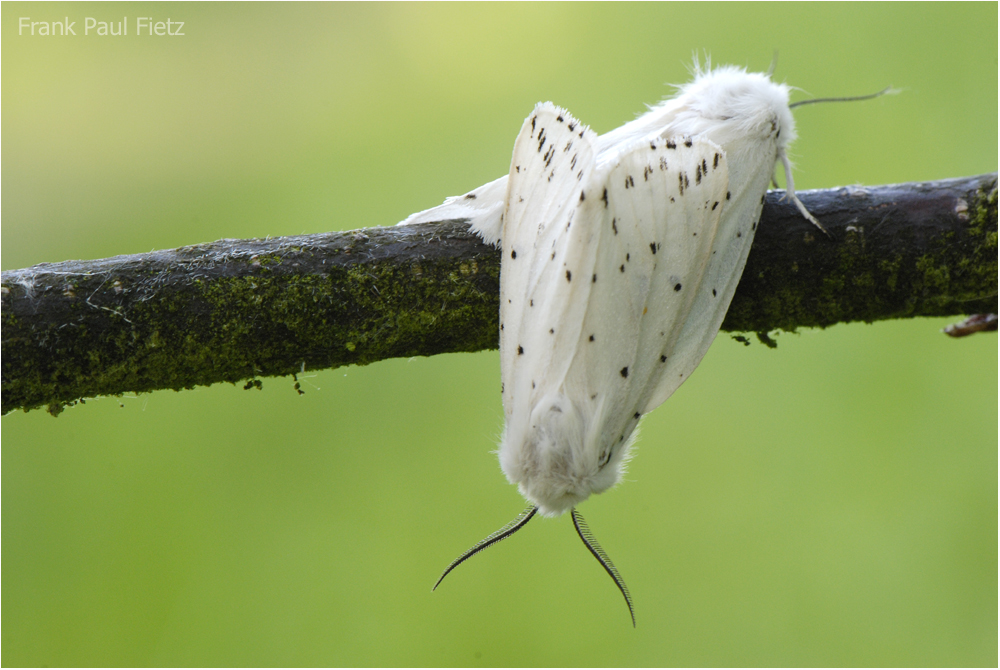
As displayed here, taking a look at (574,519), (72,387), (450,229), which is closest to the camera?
(72,387)

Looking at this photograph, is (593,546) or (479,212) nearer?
(479,212)

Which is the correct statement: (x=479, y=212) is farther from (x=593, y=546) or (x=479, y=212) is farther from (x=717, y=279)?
(x=593, y=546)

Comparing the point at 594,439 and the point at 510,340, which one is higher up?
the point at 510,340

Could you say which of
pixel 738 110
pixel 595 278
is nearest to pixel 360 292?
pixel 595 278

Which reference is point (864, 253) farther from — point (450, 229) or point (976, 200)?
point (450, 229)

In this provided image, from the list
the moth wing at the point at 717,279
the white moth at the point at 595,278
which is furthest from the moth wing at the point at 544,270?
the moth wing at the point at 717,279

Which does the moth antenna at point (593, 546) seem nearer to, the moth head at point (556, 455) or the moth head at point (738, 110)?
the moth head at point (556, 455)

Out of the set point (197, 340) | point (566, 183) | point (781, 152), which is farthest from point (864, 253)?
point (197, 340)
